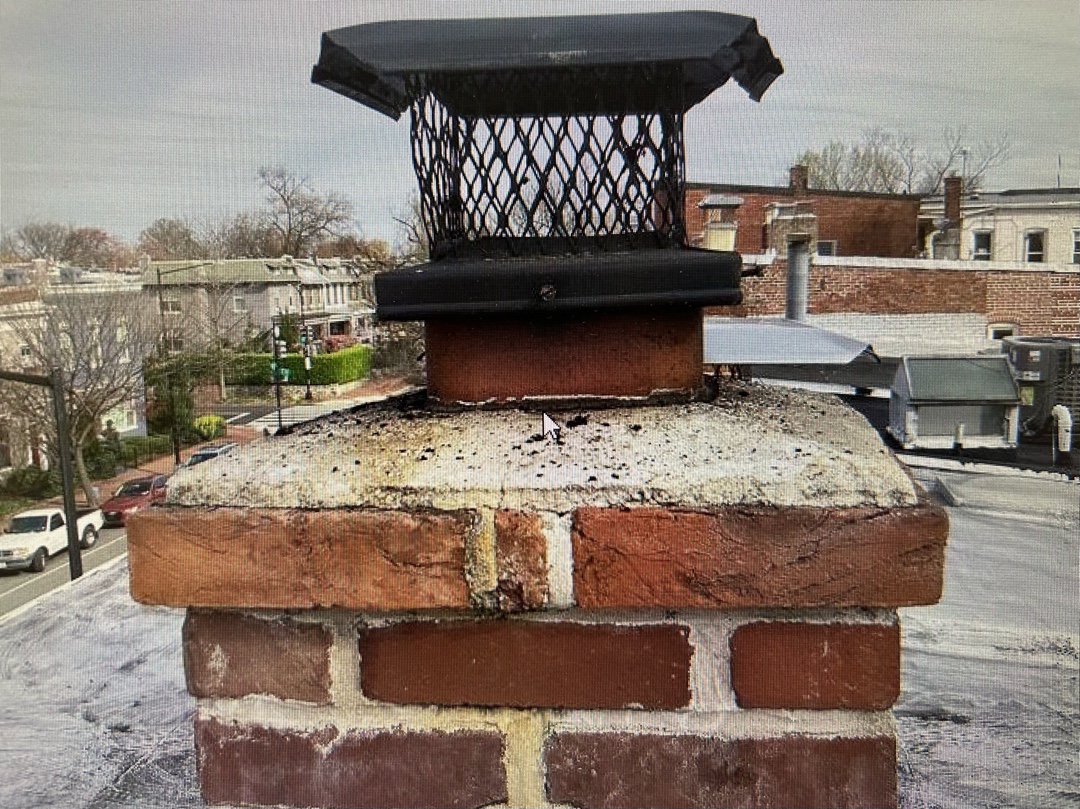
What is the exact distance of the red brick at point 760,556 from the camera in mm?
292

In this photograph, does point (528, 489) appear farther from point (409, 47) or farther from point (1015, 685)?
point (1015, 685)

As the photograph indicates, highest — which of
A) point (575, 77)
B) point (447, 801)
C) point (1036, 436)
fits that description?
point (575, 77)

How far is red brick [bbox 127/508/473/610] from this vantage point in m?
0.30

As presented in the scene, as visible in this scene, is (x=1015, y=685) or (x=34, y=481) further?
(x=34, y=481)

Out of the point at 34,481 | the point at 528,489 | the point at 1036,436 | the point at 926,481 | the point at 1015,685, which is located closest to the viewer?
the point at 528,489

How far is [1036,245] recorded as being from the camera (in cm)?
230

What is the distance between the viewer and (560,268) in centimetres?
36

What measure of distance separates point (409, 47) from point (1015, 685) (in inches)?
31.0

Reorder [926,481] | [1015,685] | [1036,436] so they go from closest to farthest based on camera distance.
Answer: [1015,685] < [926,481] < [1036,436]

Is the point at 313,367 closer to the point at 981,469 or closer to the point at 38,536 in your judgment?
the point at 981,469

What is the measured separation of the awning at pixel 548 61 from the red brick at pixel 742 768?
308 mm

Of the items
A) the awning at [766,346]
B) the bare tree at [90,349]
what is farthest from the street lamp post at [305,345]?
the bare tree at [90,349]

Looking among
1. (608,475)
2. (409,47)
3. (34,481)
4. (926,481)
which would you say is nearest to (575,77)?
(409,47)

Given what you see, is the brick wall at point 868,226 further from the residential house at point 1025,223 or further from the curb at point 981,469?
the curb at point 981,469
